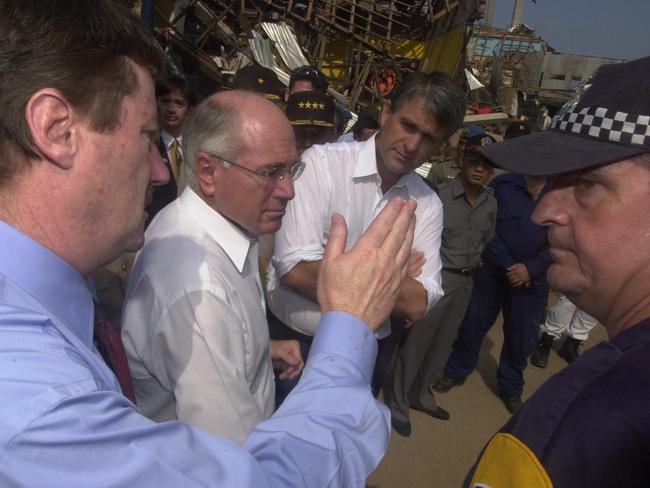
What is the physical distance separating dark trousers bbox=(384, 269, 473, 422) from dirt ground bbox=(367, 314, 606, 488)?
17cm

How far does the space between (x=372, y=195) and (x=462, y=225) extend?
1526mm

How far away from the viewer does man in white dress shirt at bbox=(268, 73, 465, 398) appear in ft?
7.13

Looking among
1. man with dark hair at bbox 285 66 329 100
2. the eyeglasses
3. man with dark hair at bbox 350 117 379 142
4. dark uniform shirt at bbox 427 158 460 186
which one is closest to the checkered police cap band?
the eyeglasses

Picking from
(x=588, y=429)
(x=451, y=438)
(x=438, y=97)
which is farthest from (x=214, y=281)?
(x=451, y=438)

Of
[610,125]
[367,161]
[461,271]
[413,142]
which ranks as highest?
[610,125]

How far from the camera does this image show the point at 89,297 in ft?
3.21

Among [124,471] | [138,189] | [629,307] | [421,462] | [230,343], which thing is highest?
[138,189]

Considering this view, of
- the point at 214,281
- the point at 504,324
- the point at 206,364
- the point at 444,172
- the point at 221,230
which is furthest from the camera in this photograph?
the point at 444,172

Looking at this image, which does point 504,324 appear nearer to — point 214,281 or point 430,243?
point 430,243

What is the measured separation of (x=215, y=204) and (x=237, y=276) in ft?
0.98

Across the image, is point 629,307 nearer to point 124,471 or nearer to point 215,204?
point 124,471

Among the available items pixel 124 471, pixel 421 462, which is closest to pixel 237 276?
pixel 124 471

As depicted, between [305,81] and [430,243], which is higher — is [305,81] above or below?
above

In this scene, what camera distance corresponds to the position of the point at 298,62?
1148 centimetres
